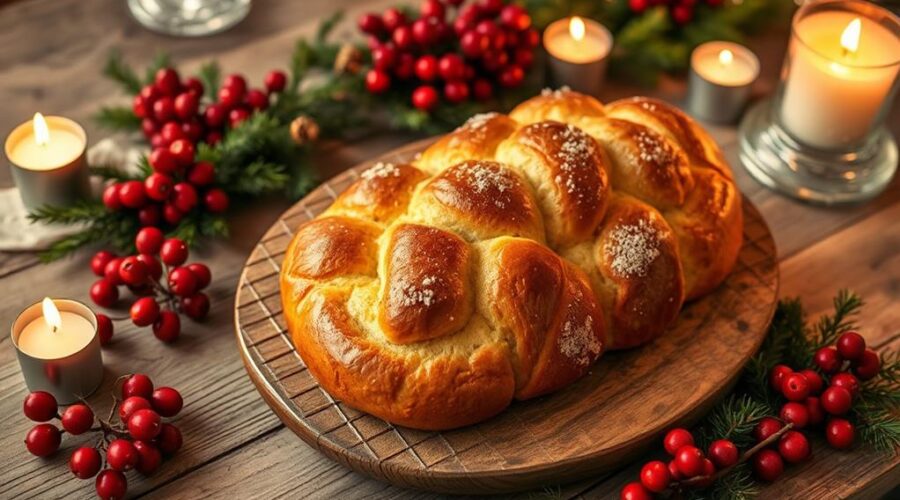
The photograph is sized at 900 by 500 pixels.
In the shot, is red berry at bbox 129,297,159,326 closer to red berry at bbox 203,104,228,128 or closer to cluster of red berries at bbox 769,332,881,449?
red berry at bbox 203,104,228,128

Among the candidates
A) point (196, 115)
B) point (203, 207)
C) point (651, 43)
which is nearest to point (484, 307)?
point (203, 207)

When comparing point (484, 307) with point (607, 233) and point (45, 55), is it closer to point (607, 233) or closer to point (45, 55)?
point (607, 233)

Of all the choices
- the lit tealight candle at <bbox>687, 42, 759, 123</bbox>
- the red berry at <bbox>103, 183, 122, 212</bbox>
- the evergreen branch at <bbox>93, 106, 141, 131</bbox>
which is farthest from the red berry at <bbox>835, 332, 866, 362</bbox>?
the evergreen branch at <bbox>93, 106, 141, 131</bbox>

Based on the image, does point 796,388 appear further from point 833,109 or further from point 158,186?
point 158,186

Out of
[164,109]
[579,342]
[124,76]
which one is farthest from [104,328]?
[579,342]

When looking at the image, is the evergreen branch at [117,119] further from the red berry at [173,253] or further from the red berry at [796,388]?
the red berry at [796,388]

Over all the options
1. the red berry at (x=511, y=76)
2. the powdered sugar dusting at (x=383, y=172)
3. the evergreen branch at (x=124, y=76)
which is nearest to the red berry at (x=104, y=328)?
the powdered sugar dusting at (x=383, y=172)
